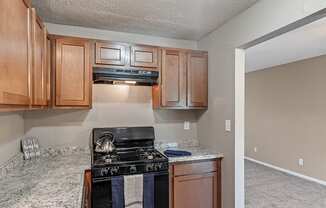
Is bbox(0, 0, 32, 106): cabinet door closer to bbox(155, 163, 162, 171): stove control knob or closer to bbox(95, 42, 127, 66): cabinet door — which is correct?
bbox(95, 42, 127, 66): cabinet door

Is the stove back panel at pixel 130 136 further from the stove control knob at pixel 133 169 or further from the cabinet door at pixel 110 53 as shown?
the cabinet door at pixel 110 53

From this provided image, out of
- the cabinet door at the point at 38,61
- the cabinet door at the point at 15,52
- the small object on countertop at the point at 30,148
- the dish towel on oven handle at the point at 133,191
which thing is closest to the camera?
the cabinet door at the point at 15,52

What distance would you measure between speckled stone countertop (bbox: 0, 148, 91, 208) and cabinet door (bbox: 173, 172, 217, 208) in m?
1.04

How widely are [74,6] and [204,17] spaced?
1322mm

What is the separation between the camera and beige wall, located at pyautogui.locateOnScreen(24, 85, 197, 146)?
7.99 feet

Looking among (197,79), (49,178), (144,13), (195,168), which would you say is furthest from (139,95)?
(49,178)

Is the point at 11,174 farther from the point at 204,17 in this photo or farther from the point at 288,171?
the point at 288,171

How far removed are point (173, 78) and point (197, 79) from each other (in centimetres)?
34

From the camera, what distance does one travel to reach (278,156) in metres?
4.70

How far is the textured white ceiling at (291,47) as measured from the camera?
2.61 m

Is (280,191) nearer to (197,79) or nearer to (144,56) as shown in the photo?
(197,79)

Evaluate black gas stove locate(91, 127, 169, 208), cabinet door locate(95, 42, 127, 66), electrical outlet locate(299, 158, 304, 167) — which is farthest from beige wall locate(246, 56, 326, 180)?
cabinet door locate(95, 42, 127, 66)

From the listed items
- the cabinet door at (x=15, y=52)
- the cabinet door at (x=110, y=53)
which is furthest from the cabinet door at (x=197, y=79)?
the cabinet door at (x=15, y=52)

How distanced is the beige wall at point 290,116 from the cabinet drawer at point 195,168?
273 cm
